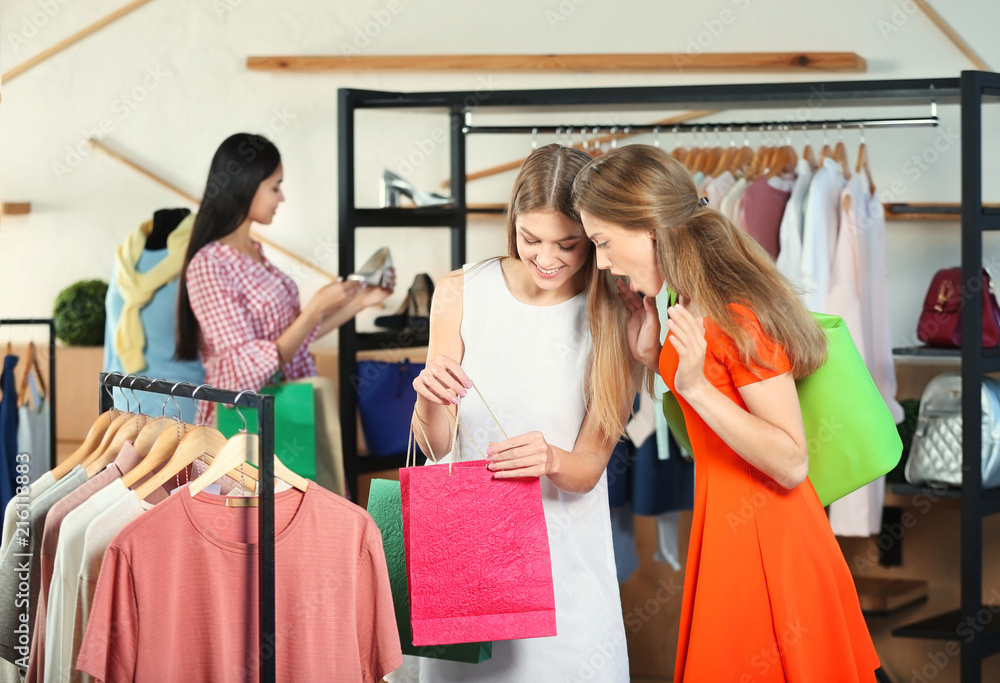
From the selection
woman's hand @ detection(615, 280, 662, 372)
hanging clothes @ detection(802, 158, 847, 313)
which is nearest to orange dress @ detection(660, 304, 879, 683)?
woman's hand @ detection(615, 280, 662, 372)

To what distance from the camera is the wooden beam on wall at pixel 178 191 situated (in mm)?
4395

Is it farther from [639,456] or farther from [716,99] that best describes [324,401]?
[716,99]

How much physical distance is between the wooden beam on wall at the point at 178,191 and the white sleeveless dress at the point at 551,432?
266 centimetres

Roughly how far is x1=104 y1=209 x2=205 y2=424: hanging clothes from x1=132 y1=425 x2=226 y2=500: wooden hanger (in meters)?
1.69

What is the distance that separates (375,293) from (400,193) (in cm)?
47

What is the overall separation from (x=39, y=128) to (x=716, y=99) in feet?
10.9

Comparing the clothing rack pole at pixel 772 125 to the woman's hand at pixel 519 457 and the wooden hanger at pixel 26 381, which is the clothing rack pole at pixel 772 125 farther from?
the wooden hanger at pixel 26 381

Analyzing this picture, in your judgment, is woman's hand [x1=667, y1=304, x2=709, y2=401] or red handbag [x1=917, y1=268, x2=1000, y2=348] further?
red handbag [x1=917, y1=268, x2=1000, y2=348]

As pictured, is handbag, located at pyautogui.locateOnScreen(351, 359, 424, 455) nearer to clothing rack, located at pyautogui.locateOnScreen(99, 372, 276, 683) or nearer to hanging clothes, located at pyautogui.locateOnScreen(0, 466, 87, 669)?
hanging clothes, located at pyautogui.locateOnScreen(0, 466, 87, 669)

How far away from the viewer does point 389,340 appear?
3.30 metres

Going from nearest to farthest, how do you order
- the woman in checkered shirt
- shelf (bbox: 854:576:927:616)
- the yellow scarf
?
the woman in checkered shirt, the yellow scarf, shelf (bbox: 854:576:927:616)

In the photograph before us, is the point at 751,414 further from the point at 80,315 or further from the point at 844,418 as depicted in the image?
the point at 80,315

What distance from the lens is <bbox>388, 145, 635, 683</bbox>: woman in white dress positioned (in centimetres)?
174

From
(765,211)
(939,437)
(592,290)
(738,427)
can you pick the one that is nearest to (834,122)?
(765,211)
